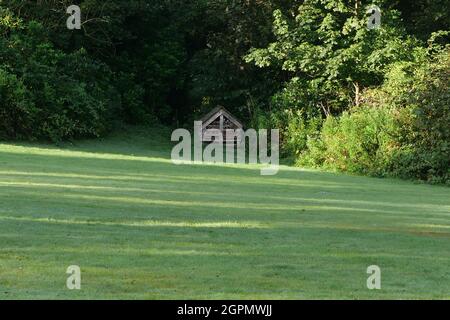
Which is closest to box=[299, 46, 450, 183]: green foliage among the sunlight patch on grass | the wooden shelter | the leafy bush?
the wooden shelter

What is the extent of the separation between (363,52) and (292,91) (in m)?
3.33

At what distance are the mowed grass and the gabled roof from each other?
45.9 ft

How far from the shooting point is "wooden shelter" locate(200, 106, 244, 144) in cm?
3609

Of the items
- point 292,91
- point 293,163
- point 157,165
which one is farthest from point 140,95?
point 157,165

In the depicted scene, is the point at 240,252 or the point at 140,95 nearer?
the point at 240,252

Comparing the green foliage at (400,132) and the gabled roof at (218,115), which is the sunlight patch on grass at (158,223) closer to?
the green foliage at (400,132)

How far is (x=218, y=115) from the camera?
1439 inches

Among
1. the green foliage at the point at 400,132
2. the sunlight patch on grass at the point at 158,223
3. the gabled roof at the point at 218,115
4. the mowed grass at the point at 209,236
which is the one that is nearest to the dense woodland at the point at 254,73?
the green foliage at the point at 400,132

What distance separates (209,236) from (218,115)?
79.7ft

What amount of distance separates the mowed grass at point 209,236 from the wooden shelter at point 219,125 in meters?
13.7

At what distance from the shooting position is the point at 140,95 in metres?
39.5

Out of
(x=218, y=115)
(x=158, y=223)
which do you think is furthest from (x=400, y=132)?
(x=158, y=223)

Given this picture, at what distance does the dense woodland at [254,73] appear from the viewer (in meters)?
28.8
